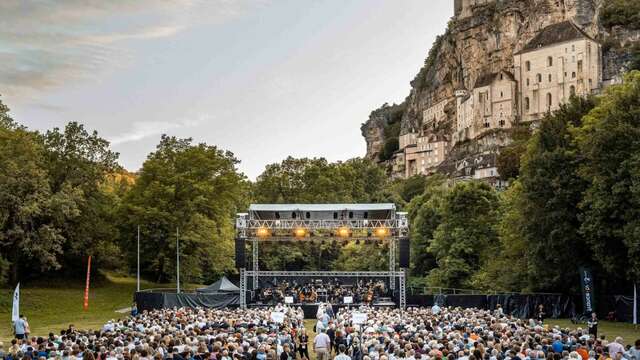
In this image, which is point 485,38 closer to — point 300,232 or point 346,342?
point 300,232

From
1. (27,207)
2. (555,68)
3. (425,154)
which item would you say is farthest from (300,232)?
(425,154)

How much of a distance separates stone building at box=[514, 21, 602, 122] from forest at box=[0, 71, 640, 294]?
58.6 metres

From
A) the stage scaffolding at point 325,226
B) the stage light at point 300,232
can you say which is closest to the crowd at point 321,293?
the stage scaffolding at point 325,226

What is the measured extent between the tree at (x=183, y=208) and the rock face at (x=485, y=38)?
74.3 m

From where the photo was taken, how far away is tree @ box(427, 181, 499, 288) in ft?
178

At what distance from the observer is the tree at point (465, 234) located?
54125mm

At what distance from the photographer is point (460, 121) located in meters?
138

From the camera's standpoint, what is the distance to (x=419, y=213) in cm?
6662

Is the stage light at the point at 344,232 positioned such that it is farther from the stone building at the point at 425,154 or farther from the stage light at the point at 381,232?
the stone building at the point at 425,154

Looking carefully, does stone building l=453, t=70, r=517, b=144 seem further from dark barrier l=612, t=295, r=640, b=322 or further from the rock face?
dark barrier l=612, t=295, r=640, b=322

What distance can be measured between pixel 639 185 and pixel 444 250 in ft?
85.4

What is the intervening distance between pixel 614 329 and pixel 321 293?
17.0m

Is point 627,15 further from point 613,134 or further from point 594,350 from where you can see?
point 594,350

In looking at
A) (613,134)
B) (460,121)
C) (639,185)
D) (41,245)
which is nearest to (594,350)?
(639,185)
